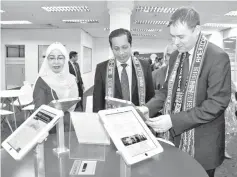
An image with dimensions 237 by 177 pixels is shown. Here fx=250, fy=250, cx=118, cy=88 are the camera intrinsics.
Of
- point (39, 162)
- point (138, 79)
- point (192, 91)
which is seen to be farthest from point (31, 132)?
point (138, 79)

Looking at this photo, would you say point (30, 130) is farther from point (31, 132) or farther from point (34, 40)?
point (34, 40)

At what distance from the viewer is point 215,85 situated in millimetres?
1390

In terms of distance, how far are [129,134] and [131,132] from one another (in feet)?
0.07

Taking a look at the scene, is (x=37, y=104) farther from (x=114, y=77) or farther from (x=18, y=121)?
(x=18, y=121)

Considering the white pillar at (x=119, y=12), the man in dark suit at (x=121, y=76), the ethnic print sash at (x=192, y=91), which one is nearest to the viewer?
the ethnic print sash at (x=192, y=91)

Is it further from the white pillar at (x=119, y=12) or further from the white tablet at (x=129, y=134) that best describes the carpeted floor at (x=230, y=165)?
the white pillar at (x=119, y=12)

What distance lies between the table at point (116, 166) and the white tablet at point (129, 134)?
0.68 ft

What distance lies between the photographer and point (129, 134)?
104 cm

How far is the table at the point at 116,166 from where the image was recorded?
1226mm

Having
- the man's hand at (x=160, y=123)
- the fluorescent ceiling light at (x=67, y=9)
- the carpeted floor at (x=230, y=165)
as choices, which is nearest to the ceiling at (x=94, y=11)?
the fluorescent ceiling light at (x=67, y=9)

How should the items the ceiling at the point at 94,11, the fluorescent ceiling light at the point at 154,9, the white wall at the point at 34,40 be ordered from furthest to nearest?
the white wall at the point at 34,40, the fluorescent ceiling light at the point at 154,9, the ceiling at the point at 94,11

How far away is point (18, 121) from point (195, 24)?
17.3 ft

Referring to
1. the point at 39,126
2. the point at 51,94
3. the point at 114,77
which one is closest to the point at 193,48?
the point at 114,77

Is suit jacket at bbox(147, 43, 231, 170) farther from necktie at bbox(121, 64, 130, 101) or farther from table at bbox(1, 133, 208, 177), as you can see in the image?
necktie at bbox(121, 64, 130, 101)
